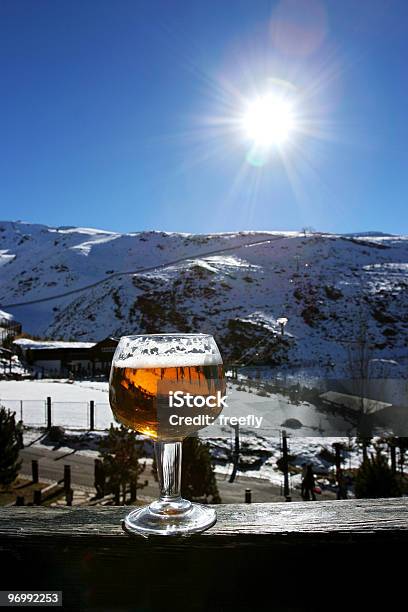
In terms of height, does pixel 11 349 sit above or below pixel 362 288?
below

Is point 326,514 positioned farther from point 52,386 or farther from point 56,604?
point 52,386

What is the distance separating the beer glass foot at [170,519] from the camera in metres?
0.76

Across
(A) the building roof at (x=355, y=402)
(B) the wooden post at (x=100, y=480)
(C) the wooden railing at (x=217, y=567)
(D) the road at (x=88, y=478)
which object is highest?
(C) the wooden railing at (x=217, y=567)

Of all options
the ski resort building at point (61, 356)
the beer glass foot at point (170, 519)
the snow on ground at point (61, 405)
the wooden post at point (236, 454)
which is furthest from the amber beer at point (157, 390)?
the ski resort building at point (61, 356)

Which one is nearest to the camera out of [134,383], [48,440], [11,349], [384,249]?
[134,383]

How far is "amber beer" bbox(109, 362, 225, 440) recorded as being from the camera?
0.96m

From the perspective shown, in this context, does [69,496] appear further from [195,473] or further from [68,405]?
[68,405]

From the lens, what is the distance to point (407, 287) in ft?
179

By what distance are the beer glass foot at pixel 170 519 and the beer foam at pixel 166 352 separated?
0.93ft

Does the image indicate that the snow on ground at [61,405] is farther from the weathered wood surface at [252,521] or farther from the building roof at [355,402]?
the weathered wood surface at [252,521]

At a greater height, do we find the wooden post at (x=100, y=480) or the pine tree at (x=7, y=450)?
the pine tree at (x=7, y=450)

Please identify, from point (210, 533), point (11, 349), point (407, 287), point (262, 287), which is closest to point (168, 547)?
point (210, 533)

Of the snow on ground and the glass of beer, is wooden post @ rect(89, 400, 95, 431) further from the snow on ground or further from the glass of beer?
the glass of beer

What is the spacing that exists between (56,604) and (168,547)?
0.18 m
